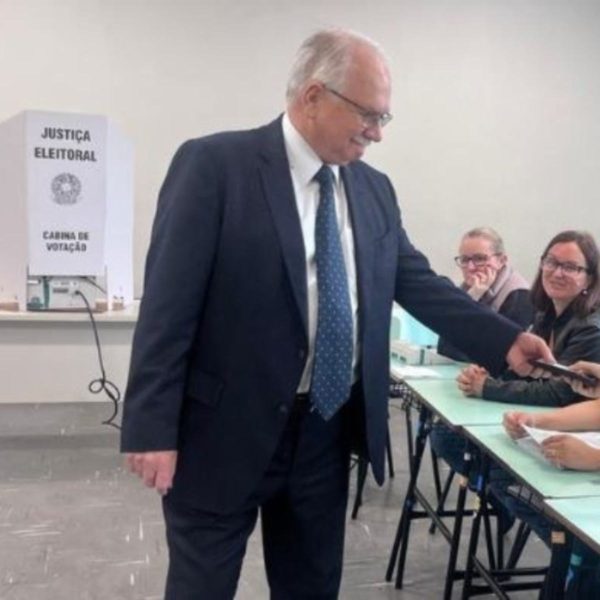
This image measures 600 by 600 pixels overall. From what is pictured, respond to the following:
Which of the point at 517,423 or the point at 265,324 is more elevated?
the point at 265,324

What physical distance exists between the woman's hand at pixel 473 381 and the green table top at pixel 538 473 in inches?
14.7

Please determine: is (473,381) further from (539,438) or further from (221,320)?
(221,320)

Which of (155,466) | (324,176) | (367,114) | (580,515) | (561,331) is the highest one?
(367,114)

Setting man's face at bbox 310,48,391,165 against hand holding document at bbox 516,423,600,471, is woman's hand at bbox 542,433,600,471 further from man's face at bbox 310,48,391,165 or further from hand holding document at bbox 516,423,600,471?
man's face at bbox 310,48,391,165

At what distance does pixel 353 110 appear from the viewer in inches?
49.7

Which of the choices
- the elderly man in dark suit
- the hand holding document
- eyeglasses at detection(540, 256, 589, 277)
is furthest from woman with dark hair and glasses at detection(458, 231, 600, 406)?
the elderly man in dark suit

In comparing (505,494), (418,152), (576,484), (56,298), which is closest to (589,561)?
(576,484)

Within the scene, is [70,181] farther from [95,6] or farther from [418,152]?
[418,152]

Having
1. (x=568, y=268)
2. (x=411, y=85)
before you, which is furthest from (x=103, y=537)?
(x=411, y=85)

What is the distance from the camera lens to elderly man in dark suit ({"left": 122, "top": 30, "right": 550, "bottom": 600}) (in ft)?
4.02

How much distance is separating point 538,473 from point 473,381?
668 millimetres

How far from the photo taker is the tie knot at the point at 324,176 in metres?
1.35

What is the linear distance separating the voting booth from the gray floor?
0.78m

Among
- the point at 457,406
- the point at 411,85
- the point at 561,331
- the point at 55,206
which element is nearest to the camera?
the point at 457,406
